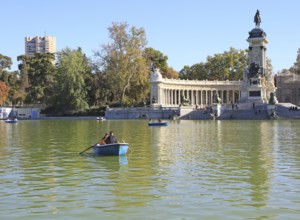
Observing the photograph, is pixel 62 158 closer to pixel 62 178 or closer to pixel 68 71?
pixel 62 178

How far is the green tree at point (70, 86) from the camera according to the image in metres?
88.9

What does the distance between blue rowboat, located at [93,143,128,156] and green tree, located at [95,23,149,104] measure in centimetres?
6862

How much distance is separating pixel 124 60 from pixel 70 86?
1095 centimetres

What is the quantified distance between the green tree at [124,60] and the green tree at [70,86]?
4.98 metres

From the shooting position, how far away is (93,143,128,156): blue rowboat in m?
22.4

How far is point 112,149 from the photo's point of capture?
890 inches

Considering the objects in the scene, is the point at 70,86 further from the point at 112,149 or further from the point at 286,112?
the point at 112,149

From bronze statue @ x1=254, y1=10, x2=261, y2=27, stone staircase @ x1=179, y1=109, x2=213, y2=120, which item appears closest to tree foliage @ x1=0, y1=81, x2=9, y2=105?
stone staircase @ x1=179, y1=109, x2=213, y2=120

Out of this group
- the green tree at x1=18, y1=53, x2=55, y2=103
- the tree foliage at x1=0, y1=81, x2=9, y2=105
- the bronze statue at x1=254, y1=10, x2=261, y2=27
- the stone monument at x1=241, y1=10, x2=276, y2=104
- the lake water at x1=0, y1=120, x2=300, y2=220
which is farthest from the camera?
the green tree at x1=18, y1=53, x2=55, y2=103

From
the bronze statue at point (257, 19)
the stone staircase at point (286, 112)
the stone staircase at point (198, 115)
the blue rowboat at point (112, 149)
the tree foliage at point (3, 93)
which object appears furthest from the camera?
Result: the tree foliage at point (3, 93)

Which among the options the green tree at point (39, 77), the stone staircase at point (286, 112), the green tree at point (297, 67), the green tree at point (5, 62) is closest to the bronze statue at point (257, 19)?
the stone staircase at point (286, 112)

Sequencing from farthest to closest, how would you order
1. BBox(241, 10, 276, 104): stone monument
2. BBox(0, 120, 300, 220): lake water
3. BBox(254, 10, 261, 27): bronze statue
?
BBox(254, 10, 261, 27): bronze statue, BBox(241, 10, 276, 104): stone monument, BBox(0, 120, 300, 220): lake water

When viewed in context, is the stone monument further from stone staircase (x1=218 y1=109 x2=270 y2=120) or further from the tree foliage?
the tree foliage

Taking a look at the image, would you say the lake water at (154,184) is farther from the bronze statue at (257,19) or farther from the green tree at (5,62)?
the green tree at (5,62)
